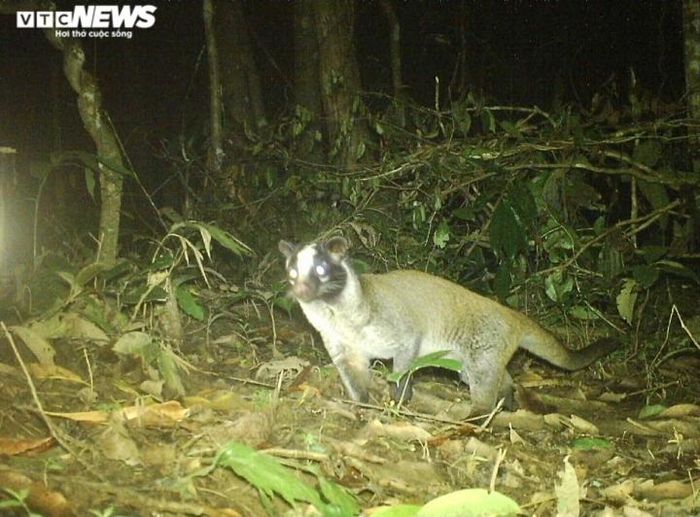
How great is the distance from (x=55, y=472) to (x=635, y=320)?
5253 millimetres

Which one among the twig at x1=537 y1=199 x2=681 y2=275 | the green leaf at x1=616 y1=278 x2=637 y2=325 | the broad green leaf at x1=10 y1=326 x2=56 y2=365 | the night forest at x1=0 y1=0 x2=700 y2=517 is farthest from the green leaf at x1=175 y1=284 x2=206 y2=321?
the green leaf at x1=616 y1=278 x2=637 y2=325

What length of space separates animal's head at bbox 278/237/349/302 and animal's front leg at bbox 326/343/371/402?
0.39 meters

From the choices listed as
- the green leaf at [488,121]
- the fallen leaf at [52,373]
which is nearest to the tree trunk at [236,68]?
the green leaf at [488,121]

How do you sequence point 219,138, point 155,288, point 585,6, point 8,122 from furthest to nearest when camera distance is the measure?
1. point 585,6
2. point 8,122
3. point 219,138
4. point 155,288

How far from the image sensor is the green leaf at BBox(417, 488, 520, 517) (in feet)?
8.87

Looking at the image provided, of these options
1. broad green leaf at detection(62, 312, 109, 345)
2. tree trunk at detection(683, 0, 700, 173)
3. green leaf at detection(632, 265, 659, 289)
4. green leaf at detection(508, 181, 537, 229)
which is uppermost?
tree trunk at detection(683, 0, 700, 173)

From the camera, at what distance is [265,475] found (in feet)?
8.83

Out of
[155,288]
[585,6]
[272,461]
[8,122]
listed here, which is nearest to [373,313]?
[155,288]

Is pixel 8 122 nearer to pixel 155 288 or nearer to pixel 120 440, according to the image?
pixel 155 288

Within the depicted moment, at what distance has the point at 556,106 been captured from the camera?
6648 millimetres

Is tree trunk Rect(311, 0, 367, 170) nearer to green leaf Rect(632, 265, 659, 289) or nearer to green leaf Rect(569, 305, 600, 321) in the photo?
green leaf Rect(569, 305, 600, 321)

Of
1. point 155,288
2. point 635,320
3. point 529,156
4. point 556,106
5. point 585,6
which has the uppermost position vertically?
point 585,6

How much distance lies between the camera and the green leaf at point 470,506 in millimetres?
2705

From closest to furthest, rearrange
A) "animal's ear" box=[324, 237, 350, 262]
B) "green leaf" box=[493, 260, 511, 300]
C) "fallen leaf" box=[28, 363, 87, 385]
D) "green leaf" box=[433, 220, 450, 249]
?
"fallen leaf" box=[28, 363, 87, 385] → "animal's ear" box=[324, 237, 350, 262] → "green leaf" box=[493, 260, 511, 300] → "green leaf" box=[433, 220, 450, 249]
